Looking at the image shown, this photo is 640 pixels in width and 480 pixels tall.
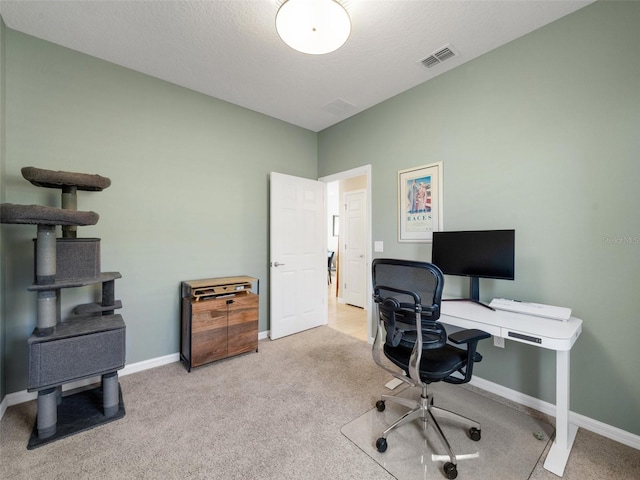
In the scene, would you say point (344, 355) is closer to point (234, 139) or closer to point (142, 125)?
point (234, 139)

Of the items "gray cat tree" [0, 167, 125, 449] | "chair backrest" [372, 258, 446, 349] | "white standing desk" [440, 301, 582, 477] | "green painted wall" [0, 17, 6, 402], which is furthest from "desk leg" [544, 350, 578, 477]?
"green painted wall" [0, 17, 6, 402]

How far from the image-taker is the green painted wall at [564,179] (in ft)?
5.61

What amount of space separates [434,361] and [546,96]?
Answer: 208cm

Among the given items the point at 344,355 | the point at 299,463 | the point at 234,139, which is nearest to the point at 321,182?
the point at 234,139

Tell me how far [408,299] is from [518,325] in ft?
2.36

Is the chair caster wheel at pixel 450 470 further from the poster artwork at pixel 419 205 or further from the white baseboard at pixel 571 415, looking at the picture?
the poster artwork at pixel 419 205

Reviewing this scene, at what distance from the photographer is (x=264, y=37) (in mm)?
2109

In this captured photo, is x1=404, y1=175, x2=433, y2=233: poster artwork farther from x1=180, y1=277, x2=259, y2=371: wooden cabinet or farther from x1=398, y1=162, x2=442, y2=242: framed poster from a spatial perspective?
x1=180, y1=277, x2=259, y2=371: wooden cabinet

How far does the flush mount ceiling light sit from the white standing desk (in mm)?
2027

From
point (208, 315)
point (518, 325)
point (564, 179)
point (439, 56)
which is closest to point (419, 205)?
point (564, 179)

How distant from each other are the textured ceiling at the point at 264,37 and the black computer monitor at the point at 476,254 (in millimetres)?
1536

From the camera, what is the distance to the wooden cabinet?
2.55 m

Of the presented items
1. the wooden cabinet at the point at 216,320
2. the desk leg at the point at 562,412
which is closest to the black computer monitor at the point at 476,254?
the desk leg at the point at 562,412

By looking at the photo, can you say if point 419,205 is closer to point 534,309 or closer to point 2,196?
point 534,309
